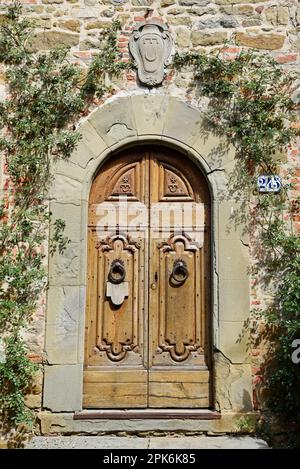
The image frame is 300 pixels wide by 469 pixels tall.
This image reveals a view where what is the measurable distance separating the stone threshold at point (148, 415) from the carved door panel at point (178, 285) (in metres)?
0.08

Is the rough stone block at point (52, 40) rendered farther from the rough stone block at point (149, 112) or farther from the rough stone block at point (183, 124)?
the rough stone block at point (183, 124)

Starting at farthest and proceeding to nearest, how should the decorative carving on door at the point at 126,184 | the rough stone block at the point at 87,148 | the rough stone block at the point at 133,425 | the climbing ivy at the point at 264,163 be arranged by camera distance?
the decorative carving on door at the point at 126,184 < the rough stone block at the point at 87,148 < the climbing ivy at the point at 264,163 < the rough stone block at the point at 133,425

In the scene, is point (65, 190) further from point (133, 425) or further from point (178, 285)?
point (133, 425)

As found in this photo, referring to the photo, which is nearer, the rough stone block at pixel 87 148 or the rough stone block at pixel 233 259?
the rough stone block at pixel 233 259

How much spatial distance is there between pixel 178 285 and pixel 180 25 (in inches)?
101

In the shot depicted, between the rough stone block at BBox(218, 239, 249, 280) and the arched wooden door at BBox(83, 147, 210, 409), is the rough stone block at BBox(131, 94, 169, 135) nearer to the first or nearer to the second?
the arched wooden door at BBox(83, 147, 210, 409)

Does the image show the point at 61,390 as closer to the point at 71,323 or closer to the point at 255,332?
the point at 71,323

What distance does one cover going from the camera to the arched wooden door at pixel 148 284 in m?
5.16

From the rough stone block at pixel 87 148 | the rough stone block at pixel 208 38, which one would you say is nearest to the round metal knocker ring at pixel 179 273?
the rough stone block at pixel 87 148

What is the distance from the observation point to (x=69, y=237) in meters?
5.21

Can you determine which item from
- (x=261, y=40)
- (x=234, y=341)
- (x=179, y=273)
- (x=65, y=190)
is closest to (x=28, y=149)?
(x=65, y=190)

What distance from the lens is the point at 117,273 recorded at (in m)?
5.30

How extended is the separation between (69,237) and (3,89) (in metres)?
Result: 1.64

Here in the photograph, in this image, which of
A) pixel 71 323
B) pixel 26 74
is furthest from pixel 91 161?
pixel 71 323
